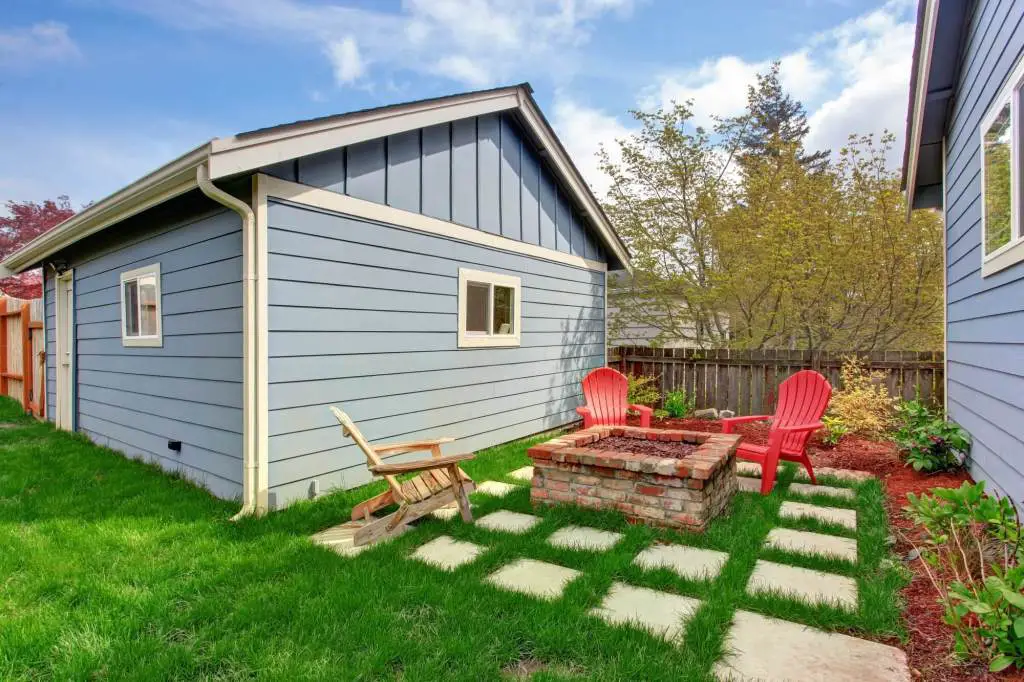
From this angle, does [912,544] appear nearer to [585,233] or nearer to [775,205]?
[585,233]

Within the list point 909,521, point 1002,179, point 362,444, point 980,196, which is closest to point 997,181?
point 1002,179

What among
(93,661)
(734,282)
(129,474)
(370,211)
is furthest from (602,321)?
(93,661)

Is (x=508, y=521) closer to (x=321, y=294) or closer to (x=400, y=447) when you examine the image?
(x=400, y=447)

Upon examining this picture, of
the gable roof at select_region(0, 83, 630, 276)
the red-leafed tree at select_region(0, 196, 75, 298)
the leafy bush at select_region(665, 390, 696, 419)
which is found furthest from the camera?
the red-leafed tree at select_region(0, 196, 75, 298)

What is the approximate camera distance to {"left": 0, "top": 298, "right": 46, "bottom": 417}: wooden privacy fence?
8477 millimetres

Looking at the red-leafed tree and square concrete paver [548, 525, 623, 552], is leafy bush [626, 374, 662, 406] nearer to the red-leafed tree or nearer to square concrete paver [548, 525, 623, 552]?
square concrete paver [548, 525, 623, 552]

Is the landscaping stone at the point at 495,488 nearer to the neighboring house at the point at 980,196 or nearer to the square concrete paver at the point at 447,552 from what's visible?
the square concrete paver at the point at 447,552

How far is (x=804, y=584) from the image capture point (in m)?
2.71

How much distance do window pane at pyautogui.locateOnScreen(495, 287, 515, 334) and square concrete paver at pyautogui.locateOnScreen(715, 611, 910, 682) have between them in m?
4.40

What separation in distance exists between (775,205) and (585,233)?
316 cm

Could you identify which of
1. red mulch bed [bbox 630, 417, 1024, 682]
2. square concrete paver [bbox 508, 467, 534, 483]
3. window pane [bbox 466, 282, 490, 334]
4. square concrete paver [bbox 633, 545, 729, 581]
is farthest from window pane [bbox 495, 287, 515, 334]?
square concrete paver [bbox 633, 545, 729, 581]

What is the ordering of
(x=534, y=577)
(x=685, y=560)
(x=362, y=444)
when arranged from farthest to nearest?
(x=362, y=444) → (x=685, y=560) → (x=534, y=577)

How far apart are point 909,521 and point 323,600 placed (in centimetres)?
377

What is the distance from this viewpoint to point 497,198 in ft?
20.3
